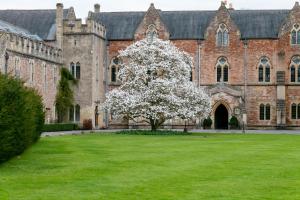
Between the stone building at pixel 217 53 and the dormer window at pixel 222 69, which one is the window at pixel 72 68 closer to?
the stone building at pixel 217 53

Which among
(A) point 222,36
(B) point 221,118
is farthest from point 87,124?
(A) point 222,36

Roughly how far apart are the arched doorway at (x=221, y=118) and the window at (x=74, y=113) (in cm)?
1459

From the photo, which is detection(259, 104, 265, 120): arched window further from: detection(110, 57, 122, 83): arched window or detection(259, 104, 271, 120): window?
detection(110, 57, 122, 83): arched window

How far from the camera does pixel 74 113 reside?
66188 mm

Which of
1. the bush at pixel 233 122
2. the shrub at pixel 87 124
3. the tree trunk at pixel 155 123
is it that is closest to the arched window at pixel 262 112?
the bush at pixel 233 122

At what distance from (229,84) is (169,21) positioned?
9.81m

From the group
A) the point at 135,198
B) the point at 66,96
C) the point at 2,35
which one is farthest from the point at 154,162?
the point at 66,96

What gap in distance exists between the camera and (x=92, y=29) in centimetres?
6588

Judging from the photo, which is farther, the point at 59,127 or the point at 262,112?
the point at 262,112

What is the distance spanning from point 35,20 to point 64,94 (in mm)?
9747

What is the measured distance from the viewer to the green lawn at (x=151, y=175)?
655 inches

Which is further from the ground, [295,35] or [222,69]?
[295,35]

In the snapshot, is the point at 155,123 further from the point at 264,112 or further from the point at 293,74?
the point at 293,74

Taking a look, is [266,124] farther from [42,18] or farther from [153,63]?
[42,18]
